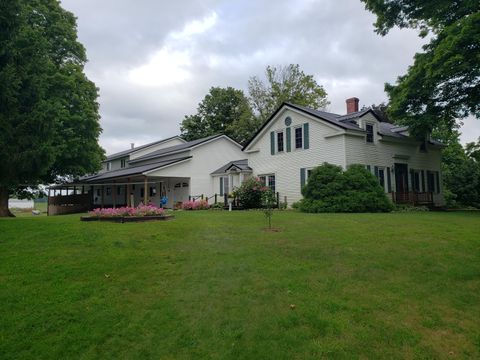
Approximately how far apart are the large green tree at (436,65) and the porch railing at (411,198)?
4082mm

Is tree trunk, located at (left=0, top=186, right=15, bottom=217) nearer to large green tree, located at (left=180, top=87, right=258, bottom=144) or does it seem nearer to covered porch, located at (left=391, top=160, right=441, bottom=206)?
covered porch, located at (left=391, top=160, right=441, bottom=206)

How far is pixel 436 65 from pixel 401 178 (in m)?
9.00

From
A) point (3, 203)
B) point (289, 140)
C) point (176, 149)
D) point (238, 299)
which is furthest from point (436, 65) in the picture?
point (3, 203)

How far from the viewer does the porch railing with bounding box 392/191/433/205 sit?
72.6 feet

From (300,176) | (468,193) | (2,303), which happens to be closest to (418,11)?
(300,176)

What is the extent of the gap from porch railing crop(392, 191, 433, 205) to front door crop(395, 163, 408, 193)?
29.8 inches

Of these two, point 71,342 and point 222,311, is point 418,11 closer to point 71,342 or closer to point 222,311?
point 222,311

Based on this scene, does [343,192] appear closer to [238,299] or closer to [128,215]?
[128,215]

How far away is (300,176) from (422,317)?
18490 mm

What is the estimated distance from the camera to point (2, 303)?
4.93 meters

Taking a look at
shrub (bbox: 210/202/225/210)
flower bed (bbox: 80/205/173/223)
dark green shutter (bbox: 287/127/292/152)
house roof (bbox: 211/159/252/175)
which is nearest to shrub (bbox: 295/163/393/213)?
dark green shutter (bbox: 287/127/292/152)

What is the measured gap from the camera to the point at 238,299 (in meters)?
5.08

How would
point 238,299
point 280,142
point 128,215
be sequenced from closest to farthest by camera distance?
point 238,299, point 128,215, point 280,142

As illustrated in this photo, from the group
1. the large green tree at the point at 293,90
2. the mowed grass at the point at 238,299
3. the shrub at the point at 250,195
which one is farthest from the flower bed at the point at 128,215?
the large green tree at the point at 293,90
